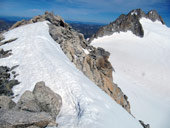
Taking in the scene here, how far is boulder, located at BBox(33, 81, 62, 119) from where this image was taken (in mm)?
8008

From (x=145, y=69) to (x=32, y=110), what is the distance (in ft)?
172

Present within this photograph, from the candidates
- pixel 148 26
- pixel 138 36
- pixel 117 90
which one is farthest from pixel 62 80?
pixel 148 26

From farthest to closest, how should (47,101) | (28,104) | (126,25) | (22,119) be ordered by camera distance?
(126,25) < (47,101) < (28,104) < (22,119)

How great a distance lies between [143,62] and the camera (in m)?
56.8

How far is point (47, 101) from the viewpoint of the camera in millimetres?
8094

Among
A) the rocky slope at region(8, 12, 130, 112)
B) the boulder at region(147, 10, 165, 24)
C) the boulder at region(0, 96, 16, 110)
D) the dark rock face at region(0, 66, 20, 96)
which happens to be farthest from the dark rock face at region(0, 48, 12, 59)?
the boulder at region(147, 10, 165, 24)

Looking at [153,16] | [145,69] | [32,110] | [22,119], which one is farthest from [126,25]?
[22,119]

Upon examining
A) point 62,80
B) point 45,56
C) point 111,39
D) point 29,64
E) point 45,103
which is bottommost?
point 45,103

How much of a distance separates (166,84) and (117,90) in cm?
2618

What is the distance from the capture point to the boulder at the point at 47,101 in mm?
8008

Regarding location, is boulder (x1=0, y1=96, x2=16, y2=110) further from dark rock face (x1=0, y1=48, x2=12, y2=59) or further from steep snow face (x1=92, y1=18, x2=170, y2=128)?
steep snow face (x1=92, y1=18, x2=170, y2=128)

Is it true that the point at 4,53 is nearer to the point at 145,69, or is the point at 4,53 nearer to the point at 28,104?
the point at 28,104

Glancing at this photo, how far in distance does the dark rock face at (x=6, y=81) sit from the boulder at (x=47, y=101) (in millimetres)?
3145

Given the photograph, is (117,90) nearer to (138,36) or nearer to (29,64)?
(29,64)
